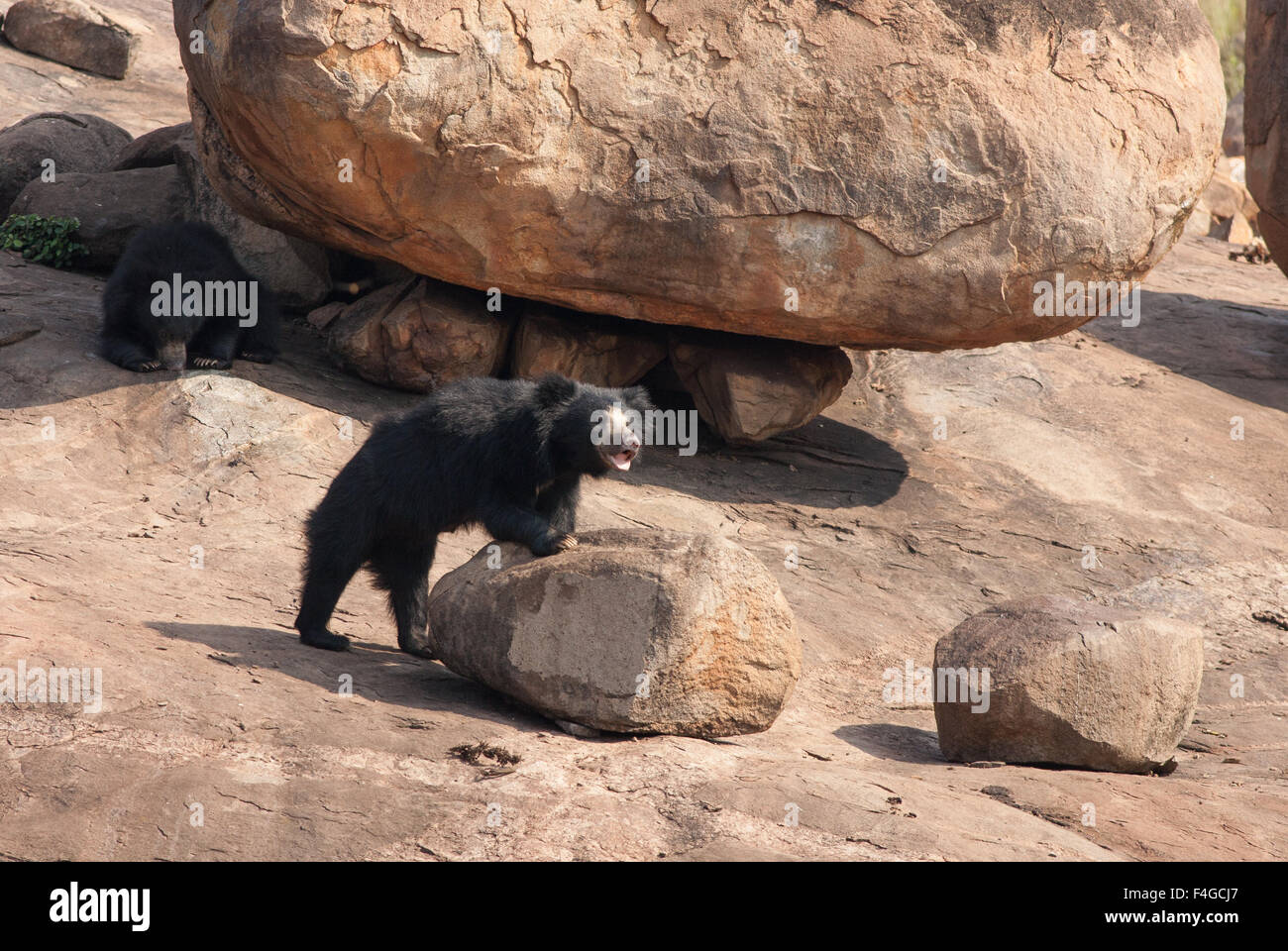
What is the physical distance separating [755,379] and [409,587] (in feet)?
12.9

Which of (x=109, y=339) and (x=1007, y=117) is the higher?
(x=1007, y=117)

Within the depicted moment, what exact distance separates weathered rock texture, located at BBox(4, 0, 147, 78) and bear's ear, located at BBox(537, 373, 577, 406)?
490 inches

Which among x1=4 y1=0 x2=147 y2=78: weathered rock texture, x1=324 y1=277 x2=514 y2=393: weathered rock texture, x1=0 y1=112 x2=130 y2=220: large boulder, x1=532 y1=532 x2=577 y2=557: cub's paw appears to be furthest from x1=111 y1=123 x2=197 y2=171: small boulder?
x1=532 y1=532 x2=577 y2=557: cub's paw

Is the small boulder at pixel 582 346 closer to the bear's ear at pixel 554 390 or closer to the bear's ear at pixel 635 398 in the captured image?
the bear's ear at pixel 635 398

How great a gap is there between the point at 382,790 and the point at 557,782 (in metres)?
0.62

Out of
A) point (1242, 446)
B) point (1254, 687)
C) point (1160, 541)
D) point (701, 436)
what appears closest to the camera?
point (1254, 687)

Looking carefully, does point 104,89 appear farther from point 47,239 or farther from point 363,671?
point 363,671

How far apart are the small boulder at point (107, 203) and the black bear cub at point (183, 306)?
1.48 meters

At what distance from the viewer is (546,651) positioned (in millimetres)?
4797

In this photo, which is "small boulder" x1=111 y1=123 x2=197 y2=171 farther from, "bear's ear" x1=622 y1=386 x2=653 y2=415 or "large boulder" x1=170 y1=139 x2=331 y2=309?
"bear's ear" x1=622 y1=386 x2=653 y2=415

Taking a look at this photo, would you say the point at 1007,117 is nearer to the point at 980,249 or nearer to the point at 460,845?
the point at 980,249

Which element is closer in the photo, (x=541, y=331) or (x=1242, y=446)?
(x=541, y=331)

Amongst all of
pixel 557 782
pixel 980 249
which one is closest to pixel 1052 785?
pixel 557 782

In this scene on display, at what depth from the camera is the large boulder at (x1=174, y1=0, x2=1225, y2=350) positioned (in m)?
7.79
